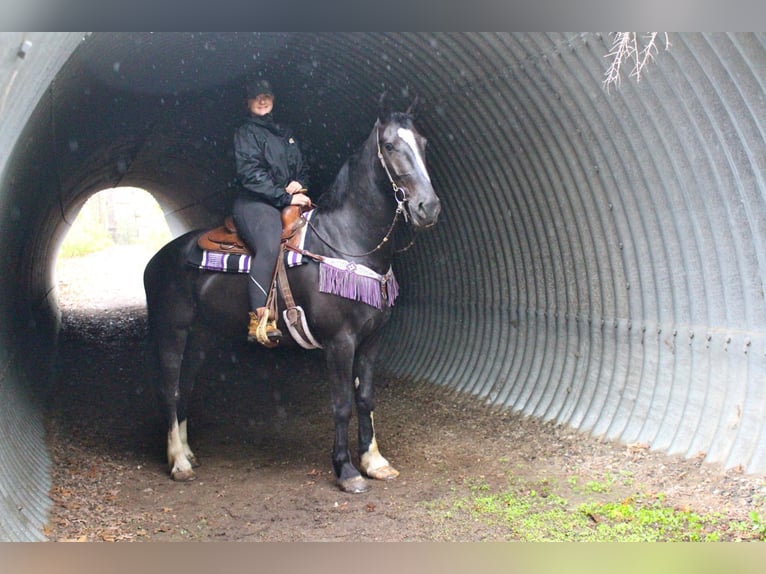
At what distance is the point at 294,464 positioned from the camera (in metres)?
6.64

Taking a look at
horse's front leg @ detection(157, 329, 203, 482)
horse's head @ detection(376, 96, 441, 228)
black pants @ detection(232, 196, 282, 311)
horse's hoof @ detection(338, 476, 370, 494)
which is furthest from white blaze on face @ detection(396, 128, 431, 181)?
horse's front leg @ detection(157, 329, 203, 482)

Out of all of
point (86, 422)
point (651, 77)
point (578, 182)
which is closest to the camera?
point (651, 77)

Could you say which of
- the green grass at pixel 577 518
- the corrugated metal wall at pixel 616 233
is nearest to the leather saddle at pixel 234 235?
the corrugated metal wall at pixel 616 233

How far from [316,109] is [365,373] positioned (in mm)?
4737

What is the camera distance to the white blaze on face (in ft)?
17.5

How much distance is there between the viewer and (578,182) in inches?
261

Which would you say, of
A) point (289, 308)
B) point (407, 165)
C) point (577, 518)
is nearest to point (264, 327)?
point (289, 308)

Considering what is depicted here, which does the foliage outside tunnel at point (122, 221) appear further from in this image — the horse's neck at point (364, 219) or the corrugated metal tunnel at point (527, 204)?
the horse's neck at point (364, 219)

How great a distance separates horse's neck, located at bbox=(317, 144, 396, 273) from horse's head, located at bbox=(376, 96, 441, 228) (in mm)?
208

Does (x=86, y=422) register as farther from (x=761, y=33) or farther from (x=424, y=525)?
(x=761, y=33)

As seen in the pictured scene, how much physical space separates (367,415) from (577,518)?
1.77 m

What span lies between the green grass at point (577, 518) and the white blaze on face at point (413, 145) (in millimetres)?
2281

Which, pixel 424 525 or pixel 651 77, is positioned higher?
pixel 651 77

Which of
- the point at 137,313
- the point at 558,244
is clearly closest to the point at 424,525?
the point at 558,244
